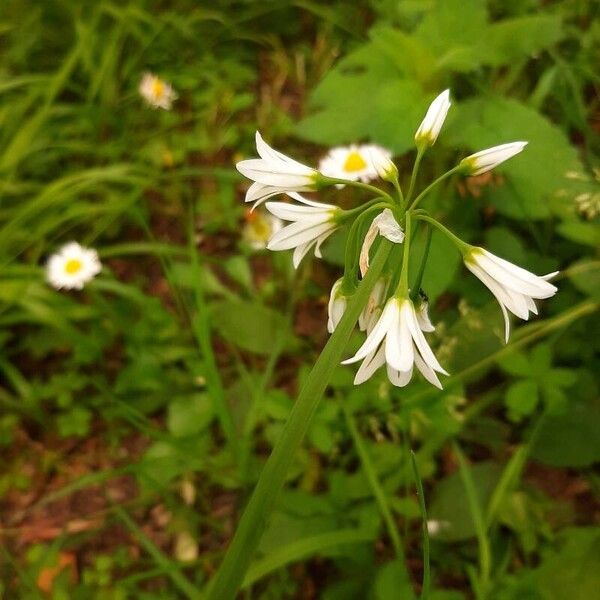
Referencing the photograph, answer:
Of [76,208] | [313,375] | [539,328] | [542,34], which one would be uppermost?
[76,208]

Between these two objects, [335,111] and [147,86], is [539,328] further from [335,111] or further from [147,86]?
[147,86]

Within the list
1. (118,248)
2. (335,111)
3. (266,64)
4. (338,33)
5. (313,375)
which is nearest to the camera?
(313,375)

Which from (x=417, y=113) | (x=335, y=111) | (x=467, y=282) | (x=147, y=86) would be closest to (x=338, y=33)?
(x=147, y=86)

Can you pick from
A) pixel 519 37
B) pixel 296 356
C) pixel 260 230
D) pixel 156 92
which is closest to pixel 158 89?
pixel 156 92

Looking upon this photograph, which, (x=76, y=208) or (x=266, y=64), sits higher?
(x=266, y=64)

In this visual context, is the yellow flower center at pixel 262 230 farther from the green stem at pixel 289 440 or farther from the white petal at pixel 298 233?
the green stem at pixel 289 440

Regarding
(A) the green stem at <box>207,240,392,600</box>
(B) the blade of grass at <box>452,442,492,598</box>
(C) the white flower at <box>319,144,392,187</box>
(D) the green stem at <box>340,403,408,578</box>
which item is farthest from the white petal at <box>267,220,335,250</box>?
(C) the white flower at <box>319,144,392,187</box>

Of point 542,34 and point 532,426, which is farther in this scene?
point 542,34
